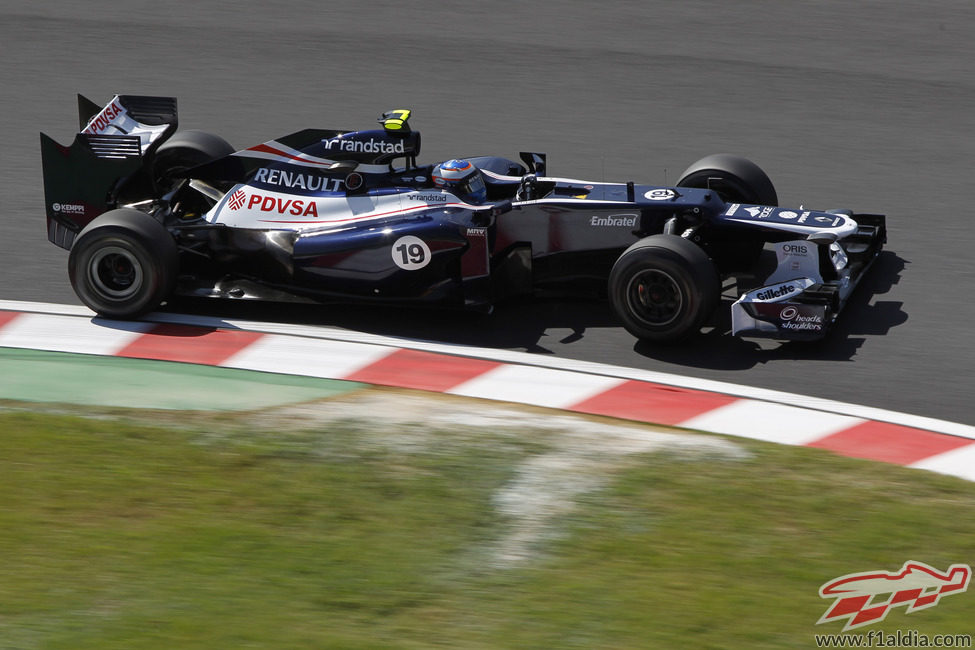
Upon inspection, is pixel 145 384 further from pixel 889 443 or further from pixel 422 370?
pixel 889 443

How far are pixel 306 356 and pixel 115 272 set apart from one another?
141 cm

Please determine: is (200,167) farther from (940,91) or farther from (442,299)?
(940,91)

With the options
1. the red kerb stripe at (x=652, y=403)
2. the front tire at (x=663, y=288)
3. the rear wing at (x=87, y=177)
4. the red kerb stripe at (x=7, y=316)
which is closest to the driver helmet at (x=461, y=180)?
the front tire at (x=663, y=288)

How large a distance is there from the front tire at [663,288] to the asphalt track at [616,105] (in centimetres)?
19

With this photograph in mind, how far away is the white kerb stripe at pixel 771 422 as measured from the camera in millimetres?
6445

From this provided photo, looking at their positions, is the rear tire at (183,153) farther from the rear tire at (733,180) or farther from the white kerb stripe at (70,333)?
the rear tire at (733,180)

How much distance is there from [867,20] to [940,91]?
2.11m

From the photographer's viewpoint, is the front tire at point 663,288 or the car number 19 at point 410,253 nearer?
the front tire at point 663,288

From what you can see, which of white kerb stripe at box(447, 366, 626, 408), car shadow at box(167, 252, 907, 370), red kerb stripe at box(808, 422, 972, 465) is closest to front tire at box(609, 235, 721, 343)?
car shadow at box(167, 252, 907, 370)

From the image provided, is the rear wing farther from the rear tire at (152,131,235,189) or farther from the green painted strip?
the green painted strip

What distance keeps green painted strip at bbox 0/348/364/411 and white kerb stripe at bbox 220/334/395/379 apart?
0.34ft

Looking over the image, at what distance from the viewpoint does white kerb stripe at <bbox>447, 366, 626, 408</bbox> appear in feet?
22.7

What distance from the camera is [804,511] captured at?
553 cm

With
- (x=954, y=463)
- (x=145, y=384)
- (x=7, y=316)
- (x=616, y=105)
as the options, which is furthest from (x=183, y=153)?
(x=954, y=463)
